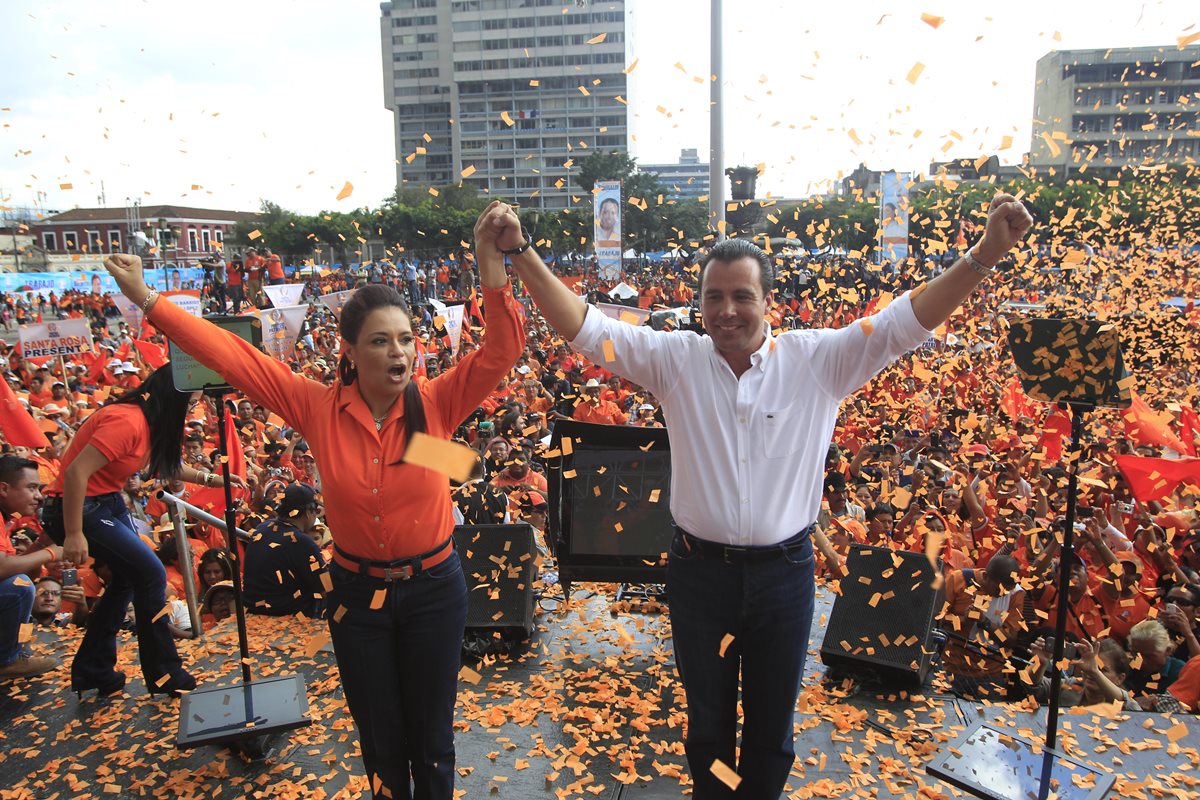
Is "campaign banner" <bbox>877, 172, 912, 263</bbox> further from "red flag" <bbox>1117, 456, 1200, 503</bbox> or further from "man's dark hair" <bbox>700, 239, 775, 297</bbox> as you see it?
"man's dark hair" <bbox>700, 239, 775, 297</bbox>

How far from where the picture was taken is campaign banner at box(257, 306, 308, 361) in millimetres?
12672

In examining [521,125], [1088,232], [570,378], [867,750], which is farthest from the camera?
[521,125]

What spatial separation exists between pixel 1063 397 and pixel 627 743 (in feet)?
7.91

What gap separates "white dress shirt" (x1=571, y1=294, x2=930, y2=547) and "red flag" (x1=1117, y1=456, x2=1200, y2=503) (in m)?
4.74

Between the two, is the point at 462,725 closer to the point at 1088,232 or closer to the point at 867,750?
the point at 867,750

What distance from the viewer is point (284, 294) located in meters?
14.2

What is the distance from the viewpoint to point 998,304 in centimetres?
1764

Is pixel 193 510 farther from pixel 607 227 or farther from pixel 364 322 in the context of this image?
pixel 607 227

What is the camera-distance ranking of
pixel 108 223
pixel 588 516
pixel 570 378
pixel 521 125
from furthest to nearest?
1. pixel 521 125
2. pixel 108 223
3. pixel 570 378
4. pixel 588 516

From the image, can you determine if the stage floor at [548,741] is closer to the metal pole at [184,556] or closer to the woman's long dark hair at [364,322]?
the metal pole at [184,556]

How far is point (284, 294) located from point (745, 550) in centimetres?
1360

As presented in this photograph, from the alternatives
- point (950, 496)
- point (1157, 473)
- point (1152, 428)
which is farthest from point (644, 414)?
point (1157, 473)

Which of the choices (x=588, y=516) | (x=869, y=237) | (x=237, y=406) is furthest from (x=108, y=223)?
(x=588, y=516)

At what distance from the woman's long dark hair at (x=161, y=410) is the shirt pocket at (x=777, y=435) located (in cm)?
273
